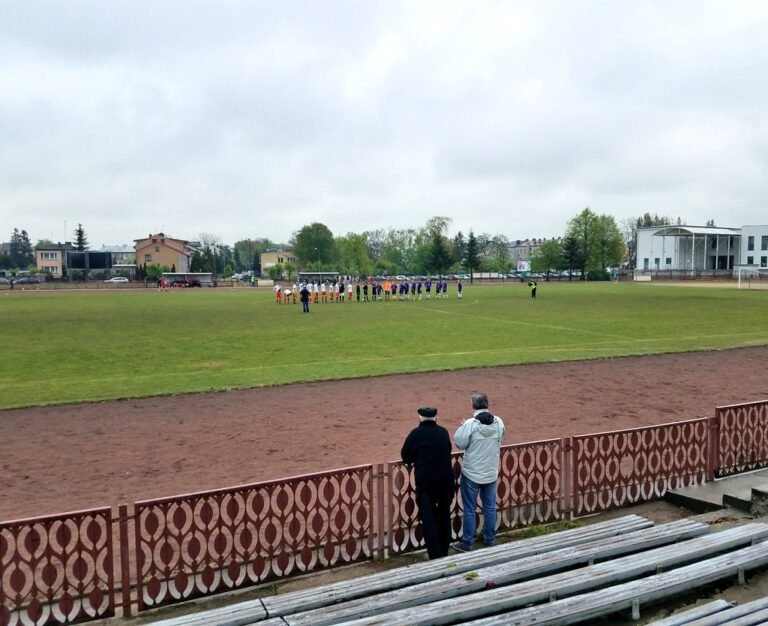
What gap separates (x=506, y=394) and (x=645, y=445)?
22.4ft

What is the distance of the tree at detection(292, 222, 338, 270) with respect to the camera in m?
143

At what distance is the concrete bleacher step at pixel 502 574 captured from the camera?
4.89 meters

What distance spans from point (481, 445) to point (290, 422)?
6.52m

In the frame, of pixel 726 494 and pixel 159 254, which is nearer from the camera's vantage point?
pixel 726 494

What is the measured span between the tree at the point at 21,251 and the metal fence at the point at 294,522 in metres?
180

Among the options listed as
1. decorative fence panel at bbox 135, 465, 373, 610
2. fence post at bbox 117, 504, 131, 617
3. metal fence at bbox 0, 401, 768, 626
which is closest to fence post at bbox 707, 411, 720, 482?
metal fence at bbox 0, 401, 768, 626

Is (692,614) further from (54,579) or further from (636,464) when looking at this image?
(54,579)

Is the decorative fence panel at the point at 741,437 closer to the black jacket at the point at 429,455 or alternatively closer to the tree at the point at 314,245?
the black jacket at the point at 429,455

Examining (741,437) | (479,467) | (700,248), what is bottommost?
(741,437)

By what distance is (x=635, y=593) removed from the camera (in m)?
5.15

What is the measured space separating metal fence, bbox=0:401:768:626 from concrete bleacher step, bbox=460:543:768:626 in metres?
2.26

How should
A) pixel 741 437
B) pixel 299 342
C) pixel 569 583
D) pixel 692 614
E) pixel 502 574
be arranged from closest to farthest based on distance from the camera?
pixel 692 614 → pixel 569 583 → pixel 502 574 → pixel 741 437 → pixel 299 342

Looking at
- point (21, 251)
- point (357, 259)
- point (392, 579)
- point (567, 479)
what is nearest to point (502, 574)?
point (392, 579)

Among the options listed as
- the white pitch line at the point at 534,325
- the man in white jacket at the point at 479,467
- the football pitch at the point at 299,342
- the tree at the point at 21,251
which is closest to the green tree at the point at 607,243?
the football pitch at the point at 299,342
